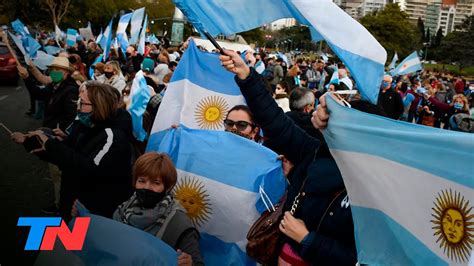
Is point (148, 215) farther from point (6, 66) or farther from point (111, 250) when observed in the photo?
point (6, 66)

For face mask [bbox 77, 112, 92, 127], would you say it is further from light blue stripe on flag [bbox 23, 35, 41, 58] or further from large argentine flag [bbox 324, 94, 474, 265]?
light blue stripe on flag [bbox 23, 35, 41, 58]

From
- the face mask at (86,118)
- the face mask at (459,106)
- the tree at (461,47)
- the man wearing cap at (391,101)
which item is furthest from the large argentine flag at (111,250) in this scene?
the tree at (461,47)

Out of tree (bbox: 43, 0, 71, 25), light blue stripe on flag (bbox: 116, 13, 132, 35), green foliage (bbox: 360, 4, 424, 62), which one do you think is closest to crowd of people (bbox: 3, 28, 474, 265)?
light blue stripe on flag (bbox: 116, 13, 132, 35)

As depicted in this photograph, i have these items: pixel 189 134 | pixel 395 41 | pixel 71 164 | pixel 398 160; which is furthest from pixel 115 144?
pixel 395 41

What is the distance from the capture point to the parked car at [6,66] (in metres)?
17.9

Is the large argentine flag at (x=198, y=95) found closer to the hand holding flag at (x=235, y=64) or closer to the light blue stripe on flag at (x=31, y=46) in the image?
the hand holding flag at (x=235, y=64)

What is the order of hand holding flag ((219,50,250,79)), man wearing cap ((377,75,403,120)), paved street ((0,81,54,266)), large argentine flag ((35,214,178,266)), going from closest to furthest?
large argentine flag ((35,214,178,266))
hand holding flag ((219,50,250,79))
paved street ((0,81,54,266))
man wearing cap ((377,75,403,120))

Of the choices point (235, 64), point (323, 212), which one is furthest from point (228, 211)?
point (323, 212)

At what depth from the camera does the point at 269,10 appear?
3.73 m

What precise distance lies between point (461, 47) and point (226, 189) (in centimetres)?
9835

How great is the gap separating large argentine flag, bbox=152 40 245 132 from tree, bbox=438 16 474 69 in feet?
310

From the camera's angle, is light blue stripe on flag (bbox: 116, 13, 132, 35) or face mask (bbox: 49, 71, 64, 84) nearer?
face mask (bbox: 49, 71, 64, 84)

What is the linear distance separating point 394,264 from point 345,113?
0.62m

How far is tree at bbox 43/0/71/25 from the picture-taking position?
180 ft
